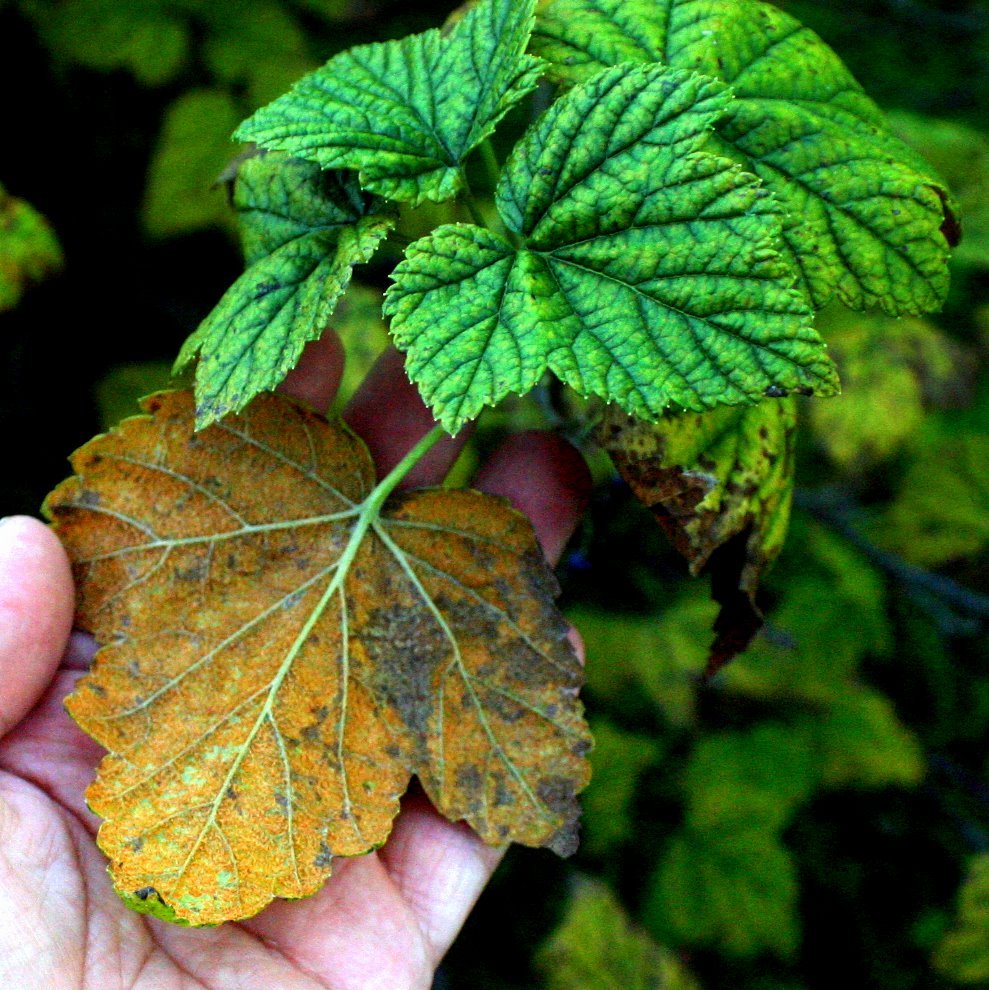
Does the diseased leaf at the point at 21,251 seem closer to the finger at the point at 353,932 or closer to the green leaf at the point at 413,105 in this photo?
the green leaf at the point at 413,105

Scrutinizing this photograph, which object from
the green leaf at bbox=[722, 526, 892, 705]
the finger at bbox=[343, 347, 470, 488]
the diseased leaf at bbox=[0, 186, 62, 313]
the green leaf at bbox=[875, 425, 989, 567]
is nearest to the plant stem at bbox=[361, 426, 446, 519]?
the finger at bbox=[343, 347, 470, 488]

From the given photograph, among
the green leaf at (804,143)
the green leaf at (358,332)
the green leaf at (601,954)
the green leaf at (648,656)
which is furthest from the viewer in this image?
the green leaf at (648,656)

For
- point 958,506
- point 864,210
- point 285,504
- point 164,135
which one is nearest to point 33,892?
point 285,504

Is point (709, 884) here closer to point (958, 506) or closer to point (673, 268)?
point (958, 506)

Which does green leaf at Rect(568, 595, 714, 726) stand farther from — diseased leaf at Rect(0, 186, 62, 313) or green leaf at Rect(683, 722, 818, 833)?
diseased leaf at Rect(0, 186, 62, 313)

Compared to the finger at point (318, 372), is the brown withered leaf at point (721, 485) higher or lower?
higher

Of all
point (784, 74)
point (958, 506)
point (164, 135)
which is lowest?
point (958, 506)

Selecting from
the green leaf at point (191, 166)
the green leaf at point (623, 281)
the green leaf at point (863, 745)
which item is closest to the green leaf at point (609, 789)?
the green leaf at point (863, 745)
